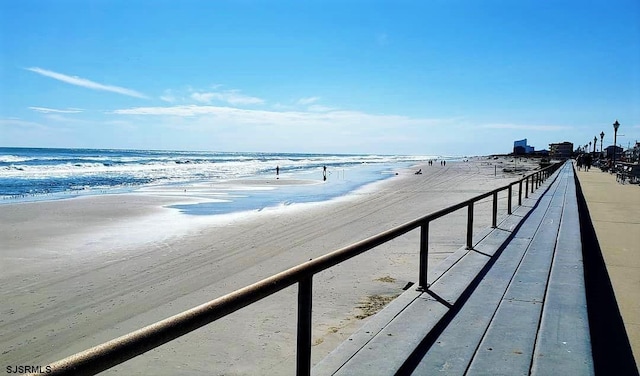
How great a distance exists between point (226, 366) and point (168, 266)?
4.92 metres

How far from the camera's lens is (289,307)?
6270 millimetres

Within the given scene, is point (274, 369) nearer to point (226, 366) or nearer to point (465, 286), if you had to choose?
point (226, 366)

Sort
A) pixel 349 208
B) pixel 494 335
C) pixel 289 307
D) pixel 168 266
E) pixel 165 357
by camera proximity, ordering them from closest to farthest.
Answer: pixel 494 335, pixel 165 357, pixel 289 307, pixel 168 266, pixel 349 208

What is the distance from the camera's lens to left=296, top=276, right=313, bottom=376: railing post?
2.53 m

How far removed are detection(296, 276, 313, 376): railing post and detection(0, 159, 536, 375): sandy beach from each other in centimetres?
196

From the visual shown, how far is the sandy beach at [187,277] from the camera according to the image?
16.7 feet

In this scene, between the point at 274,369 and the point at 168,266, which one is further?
the point at 168,266

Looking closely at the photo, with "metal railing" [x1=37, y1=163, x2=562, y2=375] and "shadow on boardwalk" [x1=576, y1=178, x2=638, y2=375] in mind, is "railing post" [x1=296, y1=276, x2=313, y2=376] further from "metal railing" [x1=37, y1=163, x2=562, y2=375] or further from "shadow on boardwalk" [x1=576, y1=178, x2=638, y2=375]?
"shadow on boardwalk" [x1=576, y1=178, x2=638, y2=375]

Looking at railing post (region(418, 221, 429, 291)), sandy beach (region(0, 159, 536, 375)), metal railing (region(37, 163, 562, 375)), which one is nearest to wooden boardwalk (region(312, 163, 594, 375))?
railing post (region(418, 221, 429, 291))

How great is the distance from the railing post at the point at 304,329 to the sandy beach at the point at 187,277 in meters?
1.96

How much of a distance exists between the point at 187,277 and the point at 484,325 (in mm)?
5694

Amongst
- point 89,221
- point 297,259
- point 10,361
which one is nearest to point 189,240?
point 297,259

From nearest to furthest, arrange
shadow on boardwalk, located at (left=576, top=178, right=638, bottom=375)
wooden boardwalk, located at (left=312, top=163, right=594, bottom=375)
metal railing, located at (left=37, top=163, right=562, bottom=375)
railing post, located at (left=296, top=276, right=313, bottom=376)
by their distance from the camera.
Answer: metal railing, located at (left=37, top=163, right=562, bottom=375) → railing post, located at (left=296, top=276, right=313, bottom=376) → wooden boardwalk, located at (left=312, top=163, right=594, bottom=375) → shadow on boardwalk, located at (left=576, top=178, right=638, bottom=375)

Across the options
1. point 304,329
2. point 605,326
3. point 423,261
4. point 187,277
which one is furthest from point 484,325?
point 187,277
